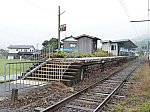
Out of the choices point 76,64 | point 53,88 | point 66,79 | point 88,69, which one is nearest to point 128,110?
point 53,88

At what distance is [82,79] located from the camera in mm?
14000

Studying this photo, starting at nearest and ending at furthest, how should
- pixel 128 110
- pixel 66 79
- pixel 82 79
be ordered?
1. pixel 128 110
2. pixel 66 79
3. pixel 82 79

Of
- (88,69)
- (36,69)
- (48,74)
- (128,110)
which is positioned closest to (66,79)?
(48,74)

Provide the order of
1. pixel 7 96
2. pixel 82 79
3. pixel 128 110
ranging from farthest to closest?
pixel 82 79 < pixel 7 96 < pixel 128 110

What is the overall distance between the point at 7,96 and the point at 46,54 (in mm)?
7497

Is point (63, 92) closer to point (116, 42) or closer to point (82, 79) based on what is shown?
point (82, 79)

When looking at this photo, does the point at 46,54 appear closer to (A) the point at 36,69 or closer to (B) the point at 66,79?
(A) the point at 36,69

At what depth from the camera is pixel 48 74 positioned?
493 inches

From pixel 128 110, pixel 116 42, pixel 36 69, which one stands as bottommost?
pixel 128 110

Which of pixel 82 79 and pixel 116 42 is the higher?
pixel 116 42

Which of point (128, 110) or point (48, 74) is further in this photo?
point (48, 74)

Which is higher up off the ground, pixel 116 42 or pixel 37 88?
pixel 116 42

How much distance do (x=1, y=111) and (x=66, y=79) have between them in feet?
18.2

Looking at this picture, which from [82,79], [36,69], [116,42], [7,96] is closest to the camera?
[7,96]
